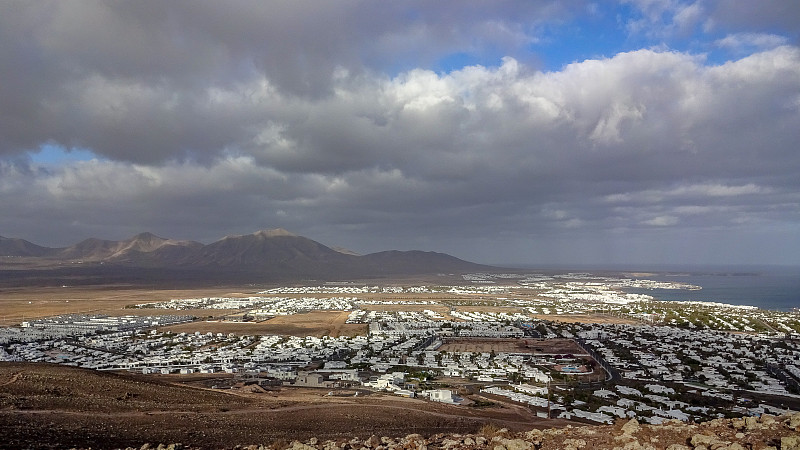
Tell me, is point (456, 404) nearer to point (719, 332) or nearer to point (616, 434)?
point (616, 434)

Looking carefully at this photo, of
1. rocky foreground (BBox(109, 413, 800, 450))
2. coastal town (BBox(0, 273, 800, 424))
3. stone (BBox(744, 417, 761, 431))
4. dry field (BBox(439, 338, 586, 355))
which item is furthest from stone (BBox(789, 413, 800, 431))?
dry field (BBox(439, 338, 586, 355))

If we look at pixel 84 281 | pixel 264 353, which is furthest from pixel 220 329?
pixel 84 281

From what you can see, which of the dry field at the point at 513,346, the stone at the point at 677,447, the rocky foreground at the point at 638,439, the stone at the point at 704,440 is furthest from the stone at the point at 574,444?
the dry field at the point at 513,346

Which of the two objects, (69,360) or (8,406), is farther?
(69,360)

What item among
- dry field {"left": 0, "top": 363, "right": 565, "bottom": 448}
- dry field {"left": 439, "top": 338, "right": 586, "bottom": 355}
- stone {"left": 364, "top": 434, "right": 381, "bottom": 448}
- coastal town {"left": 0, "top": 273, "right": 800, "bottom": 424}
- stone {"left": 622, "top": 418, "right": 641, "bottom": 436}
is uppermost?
stone {"left": 622, "top": 418, "right": 641, "bottom": 436}

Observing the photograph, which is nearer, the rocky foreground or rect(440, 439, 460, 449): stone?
the rocky foreground

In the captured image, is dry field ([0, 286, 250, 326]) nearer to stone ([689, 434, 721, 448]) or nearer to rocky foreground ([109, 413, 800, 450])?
rocky foreground ([109, 413, 800, 450])

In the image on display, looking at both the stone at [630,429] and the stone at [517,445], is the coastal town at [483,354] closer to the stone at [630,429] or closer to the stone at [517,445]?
the stone at [630,429]
